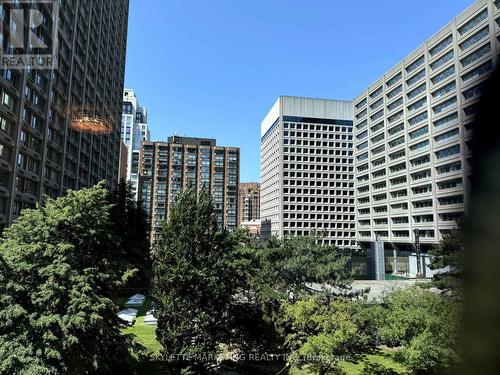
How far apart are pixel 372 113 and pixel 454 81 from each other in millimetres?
30958

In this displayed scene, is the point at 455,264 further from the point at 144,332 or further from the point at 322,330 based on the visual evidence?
the point at 144,332

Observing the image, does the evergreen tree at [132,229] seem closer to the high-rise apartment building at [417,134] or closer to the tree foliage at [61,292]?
the tree foliage at [61,292]

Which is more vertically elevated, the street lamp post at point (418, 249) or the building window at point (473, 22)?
the building window at point (473, 22)

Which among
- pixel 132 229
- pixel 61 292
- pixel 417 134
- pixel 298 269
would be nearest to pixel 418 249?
pixel 417 134

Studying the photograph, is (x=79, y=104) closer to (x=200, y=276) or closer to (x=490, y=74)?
(x=200, y=276)

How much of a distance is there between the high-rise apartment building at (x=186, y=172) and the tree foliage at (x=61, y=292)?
135 meters

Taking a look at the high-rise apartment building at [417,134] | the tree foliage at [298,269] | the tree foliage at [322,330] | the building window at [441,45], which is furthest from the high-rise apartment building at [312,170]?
the tree foliage at [322,330]

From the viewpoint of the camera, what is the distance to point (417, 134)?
76875mm

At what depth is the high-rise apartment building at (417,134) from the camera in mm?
63700

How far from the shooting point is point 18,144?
134 feet

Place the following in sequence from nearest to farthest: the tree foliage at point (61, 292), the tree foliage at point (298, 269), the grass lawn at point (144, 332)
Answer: the tree foliage at point (61, 292) < the tree foliage at point (298, 269) < the grass lawn at point (144, 332)

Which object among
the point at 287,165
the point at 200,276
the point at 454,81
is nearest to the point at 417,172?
the point at 454,81

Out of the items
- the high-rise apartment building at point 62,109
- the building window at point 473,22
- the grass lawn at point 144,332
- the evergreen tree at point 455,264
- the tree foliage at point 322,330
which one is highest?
the building window at point 473,22

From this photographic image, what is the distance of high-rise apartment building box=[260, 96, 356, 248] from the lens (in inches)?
4953
